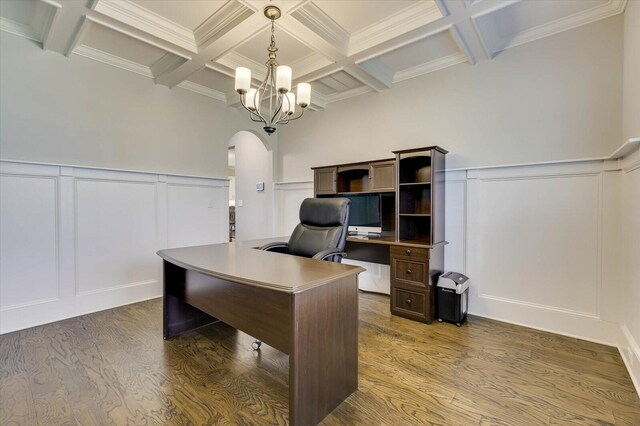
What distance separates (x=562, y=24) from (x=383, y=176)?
2.02 m


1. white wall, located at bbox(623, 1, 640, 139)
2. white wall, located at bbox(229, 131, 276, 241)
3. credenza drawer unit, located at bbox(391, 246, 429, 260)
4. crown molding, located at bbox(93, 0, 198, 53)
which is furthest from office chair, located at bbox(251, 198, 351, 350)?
white wall, located at bbox(229, 131, 276, 241)

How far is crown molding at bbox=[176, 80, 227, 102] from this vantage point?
383 centimetres

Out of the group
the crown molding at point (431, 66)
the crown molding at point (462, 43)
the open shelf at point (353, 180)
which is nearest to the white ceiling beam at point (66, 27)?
the open shelf at point (353, 180)

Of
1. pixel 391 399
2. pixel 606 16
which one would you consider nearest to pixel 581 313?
pixel 391 399

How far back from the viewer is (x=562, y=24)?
2551 millimetres

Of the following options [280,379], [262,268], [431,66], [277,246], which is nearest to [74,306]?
[277,246]

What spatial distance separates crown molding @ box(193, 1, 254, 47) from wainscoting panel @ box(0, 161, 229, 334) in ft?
5.74

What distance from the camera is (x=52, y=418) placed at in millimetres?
1565

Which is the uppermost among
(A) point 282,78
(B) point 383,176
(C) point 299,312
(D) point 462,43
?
(D) point 462,43

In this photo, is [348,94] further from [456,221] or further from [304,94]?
[456,221]

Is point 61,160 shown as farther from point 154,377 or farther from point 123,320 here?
point 154,377

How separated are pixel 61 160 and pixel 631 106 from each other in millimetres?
4883

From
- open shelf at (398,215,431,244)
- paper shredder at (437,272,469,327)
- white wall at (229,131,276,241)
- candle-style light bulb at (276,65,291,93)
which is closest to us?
candle-style light bulb at (276,65,291,93)

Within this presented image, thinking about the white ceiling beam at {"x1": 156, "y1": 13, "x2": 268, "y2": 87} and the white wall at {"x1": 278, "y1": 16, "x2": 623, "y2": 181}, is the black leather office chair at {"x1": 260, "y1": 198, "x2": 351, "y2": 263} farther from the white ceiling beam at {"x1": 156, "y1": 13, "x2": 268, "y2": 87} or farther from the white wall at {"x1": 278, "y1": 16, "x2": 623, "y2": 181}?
the white ceiling beam at {"x1": 156, "y1": 13, "x2": 268, "y2": 87}
